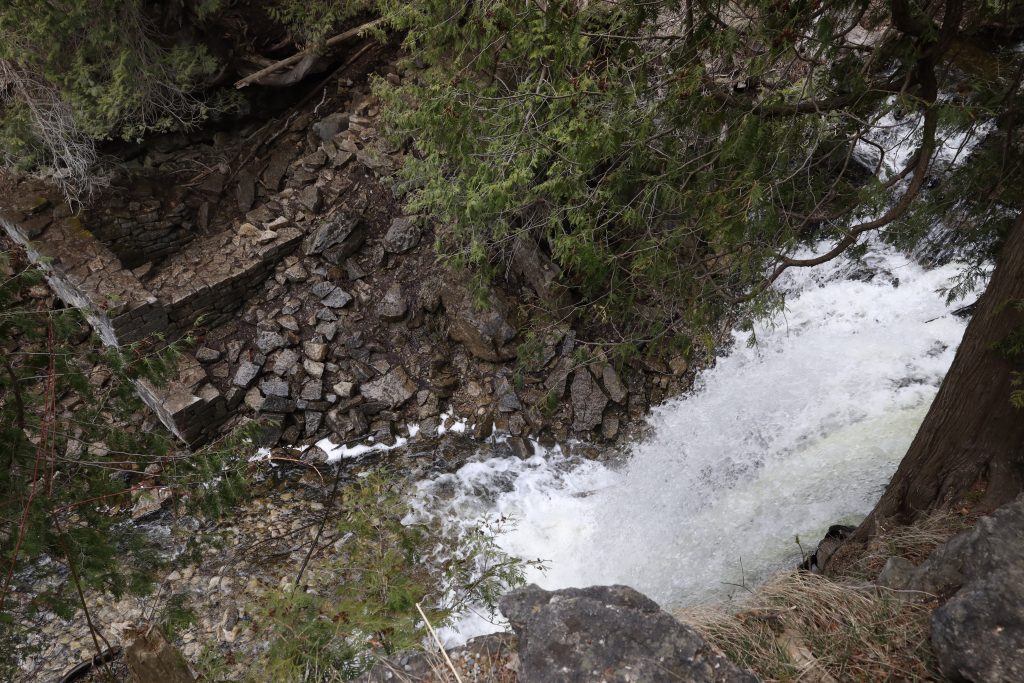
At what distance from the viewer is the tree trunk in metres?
3.28

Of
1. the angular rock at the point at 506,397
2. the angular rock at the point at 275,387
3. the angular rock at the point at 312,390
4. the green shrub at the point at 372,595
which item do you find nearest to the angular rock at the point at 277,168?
the angular rock at the point at 275,387

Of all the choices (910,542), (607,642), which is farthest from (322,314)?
(910,542)

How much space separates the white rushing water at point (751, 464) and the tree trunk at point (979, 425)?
3.36 ft

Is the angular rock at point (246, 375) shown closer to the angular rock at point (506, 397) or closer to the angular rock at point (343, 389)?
the angular rock at point (343, 389)

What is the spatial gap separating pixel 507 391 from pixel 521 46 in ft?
10.7

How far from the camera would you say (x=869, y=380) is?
5645 mm

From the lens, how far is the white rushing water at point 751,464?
195 inches


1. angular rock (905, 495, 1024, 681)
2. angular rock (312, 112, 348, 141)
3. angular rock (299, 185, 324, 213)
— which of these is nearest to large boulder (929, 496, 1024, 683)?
angular rock (905, 495, 1024, 681)

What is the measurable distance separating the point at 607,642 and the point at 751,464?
3.70 meters

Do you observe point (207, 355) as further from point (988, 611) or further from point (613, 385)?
point (988, 611)

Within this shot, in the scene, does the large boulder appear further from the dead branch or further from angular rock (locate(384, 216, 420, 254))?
the dead branch

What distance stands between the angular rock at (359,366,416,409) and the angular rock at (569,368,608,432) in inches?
64.6

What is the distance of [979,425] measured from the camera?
3564 millimetres

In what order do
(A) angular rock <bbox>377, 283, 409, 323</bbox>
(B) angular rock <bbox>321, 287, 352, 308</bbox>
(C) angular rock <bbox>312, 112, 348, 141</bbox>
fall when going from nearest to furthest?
(A) angular rock <bbox>377, 283, 409, 323</bbox>
(B) angular rock <bbox>321, 287, 352, 308</bbox>
(C) angular rock <bbox>312, 112, 348, 141</bbox>
